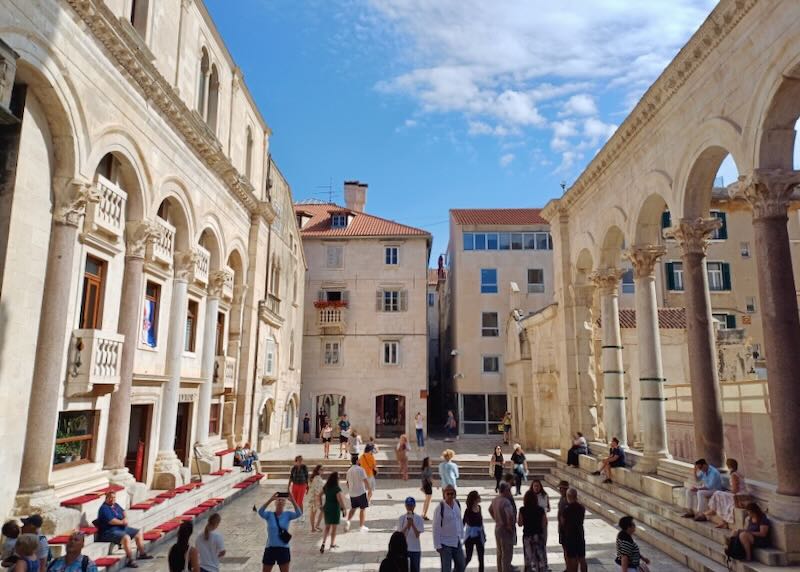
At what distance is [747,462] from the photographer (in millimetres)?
12766

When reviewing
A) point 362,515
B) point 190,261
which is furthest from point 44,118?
point 362,515

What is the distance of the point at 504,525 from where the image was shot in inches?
319

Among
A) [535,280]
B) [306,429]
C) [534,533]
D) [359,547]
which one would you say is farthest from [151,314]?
[535,280]

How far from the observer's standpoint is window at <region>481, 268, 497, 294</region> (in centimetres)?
3278

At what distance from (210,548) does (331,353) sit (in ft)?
79.4

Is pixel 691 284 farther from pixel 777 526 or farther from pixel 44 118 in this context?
pixel 44 118

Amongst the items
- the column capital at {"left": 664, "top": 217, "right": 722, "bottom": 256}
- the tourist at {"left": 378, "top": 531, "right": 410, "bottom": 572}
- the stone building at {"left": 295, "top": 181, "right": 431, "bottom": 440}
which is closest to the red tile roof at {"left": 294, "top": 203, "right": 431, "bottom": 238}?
the stone building at {"left": 295, "top": 181, "right": 431, "bottom": 440}

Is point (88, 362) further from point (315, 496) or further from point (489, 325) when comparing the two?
point (489, 325)

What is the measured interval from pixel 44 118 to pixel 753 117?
514 inches

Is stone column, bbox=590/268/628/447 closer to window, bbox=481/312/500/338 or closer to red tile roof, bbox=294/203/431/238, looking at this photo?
window, bbox=481/312/500/338

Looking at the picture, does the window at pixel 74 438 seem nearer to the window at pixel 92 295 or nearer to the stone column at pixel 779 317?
A: the window at pixel 92 295

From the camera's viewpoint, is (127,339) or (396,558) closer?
(396,558)

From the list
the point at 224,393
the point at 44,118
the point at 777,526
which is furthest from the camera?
the point at 224,393

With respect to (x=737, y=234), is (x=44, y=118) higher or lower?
lower
